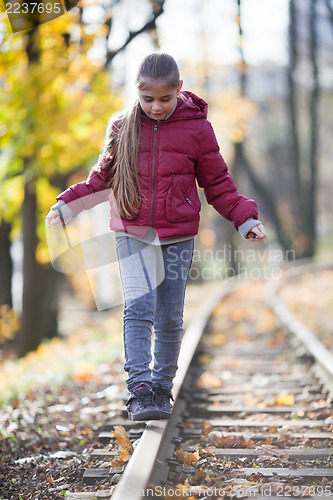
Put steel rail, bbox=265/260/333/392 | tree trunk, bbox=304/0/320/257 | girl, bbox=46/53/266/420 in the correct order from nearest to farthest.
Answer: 1. girl, bbox=46/53/266/420
2. steel rail, bbox=265/260/333/392
3. tree trunk, bbox=304/0/320/257

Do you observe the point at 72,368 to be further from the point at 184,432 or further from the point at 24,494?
the point at 24,494

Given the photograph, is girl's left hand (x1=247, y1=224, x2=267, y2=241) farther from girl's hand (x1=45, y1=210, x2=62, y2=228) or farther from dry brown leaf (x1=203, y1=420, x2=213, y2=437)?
dry brown leaf (x1=203, y1=420, x2=213, y2=437)

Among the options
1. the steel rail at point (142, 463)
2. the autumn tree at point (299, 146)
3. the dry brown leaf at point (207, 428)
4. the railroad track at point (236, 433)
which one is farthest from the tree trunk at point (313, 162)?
the steel rail at point (142, 463)

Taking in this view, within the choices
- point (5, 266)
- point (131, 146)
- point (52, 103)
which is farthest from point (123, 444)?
point (5, 266)

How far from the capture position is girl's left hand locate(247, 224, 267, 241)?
3112 mm

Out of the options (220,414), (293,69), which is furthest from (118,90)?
(293,69)

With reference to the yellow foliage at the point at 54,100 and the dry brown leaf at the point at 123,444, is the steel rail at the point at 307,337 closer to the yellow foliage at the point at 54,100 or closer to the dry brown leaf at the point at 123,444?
the dry brown leaf at the point at 123,444

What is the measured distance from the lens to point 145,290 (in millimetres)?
3178

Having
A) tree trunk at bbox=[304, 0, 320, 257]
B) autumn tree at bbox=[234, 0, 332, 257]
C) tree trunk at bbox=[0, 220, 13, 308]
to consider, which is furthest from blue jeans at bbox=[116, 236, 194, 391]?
tree trunk at bbox=[304, 0, 320, 257]

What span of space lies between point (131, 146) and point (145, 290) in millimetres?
753

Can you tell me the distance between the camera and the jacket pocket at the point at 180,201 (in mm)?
3084

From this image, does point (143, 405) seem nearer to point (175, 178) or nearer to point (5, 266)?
point (175, 178)

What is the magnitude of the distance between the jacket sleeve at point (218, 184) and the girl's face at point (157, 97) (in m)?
0.25

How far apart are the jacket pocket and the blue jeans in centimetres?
20
